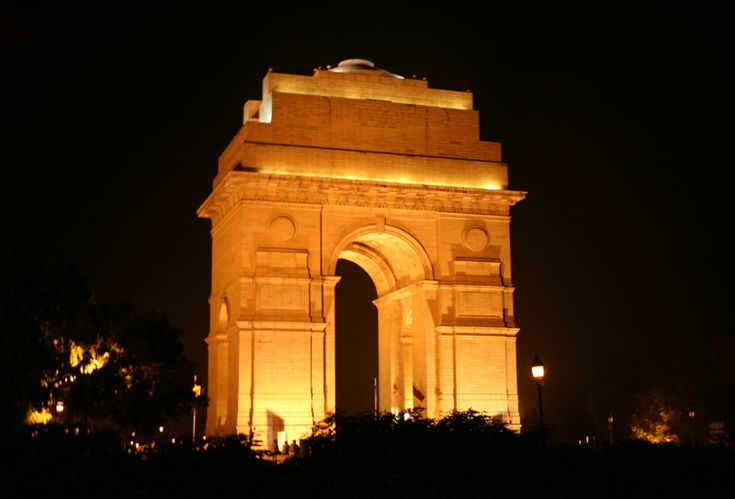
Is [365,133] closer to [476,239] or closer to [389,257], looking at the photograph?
[389,257]

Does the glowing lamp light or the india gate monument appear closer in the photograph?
the glowing lamp light

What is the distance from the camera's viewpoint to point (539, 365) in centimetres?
2867

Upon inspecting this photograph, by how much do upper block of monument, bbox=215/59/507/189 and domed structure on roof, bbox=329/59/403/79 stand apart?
75 millimetres

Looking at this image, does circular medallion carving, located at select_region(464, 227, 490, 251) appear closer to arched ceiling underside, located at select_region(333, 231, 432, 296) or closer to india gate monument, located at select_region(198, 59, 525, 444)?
india gate monument, located at select_region(198, 59, 525, 444)

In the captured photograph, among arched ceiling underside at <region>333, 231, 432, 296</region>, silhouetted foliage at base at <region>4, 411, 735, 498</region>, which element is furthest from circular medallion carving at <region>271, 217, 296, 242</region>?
silhouetted foliage at base at <region>4, 411, 735, 498</region>

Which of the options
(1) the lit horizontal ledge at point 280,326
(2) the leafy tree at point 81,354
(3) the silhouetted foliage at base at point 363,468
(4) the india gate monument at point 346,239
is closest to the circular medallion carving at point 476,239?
(4) the india gate monument at point 346,239

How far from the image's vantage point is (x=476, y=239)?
140ft

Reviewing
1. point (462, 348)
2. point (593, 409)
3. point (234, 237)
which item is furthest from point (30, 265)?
point (593, 409)

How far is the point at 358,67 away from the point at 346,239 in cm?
741

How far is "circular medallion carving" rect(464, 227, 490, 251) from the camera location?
1677 inches

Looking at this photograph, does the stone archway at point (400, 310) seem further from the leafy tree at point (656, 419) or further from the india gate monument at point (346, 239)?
the leafy tree at point (656, 419)

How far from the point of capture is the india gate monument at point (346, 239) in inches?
1572

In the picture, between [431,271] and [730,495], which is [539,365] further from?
[431,271]

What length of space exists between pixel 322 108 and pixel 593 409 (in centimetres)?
4195
